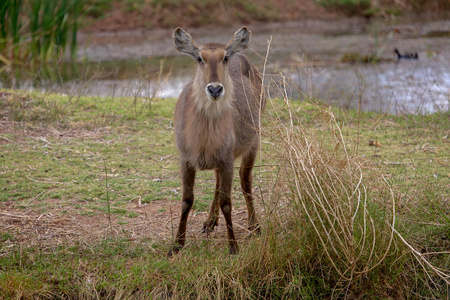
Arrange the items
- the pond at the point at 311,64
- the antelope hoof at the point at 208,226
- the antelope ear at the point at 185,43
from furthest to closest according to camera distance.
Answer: the pond at the point at 311,64 < the antelope hoof at the point at 208,226 < the antelope ear at the point at 185,43

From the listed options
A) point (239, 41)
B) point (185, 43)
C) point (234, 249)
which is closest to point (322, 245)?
point (234, 249)

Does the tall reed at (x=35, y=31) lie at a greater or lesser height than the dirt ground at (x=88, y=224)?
greater

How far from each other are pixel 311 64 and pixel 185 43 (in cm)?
491

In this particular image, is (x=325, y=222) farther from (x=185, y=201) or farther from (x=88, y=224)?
(x=88, y=224)

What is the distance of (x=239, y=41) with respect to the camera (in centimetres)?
467

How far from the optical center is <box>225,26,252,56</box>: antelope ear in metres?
4.62

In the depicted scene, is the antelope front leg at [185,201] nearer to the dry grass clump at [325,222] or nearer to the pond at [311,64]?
the dry grass clump at [325,222]

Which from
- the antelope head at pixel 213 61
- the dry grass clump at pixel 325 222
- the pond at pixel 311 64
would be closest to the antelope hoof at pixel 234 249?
the dry grass clump at pixel 325 222

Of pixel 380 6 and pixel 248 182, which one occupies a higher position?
pixel 380 6

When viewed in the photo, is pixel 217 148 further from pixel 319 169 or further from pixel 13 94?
pixel 13 94

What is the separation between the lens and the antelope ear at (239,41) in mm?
4625

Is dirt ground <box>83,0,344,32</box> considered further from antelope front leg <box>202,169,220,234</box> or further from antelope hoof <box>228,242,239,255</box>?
antelope hoof <box>228,242,239,255</box>

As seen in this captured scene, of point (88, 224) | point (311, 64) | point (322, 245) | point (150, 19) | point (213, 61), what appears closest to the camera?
point (322, 245)

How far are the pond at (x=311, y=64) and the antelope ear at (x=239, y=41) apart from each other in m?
3.32
